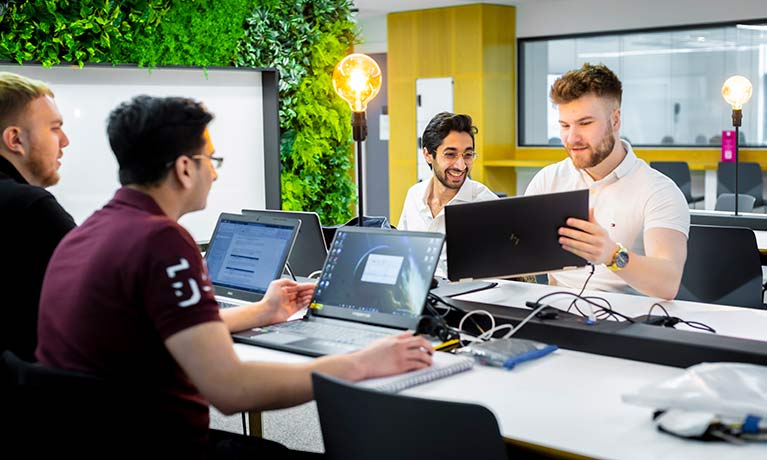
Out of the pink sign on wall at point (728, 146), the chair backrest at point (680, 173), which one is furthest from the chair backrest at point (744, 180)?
the pink sign on wall at point (728, 146)

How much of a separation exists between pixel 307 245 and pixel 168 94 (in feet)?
5.65

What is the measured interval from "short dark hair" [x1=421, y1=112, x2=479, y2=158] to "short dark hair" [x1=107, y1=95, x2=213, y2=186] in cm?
212

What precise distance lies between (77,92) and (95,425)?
307 centimetres

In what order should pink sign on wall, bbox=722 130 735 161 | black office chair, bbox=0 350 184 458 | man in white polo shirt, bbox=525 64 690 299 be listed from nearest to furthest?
black office chair, bbox=0 350 184 458, man in white polo shirt, bbox=525 64 690 299, pink sign on wall, bbox=722 130 735 161

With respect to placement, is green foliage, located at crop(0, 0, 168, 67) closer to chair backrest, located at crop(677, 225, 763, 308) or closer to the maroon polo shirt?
the maroon polo shirt

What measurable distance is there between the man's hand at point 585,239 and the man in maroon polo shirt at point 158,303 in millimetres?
927

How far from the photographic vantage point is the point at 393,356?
79.9 inches

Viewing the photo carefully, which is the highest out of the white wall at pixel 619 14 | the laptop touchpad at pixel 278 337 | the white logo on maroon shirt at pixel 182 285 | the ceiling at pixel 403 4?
the ceiling at pixel 403 4

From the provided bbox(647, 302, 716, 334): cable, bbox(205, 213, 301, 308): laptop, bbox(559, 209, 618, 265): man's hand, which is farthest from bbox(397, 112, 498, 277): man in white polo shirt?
bbox(647, 302, 716, 334): cable

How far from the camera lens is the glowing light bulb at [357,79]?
3.47m

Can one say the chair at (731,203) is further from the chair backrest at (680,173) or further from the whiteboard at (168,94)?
the whiteboard at (168,94)

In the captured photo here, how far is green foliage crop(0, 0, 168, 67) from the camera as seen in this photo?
400cm

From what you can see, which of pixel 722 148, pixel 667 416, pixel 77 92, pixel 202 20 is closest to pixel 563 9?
pixel 722 148

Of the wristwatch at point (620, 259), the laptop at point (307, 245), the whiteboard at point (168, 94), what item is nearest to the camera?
the wristwatch at point (620, 259)
